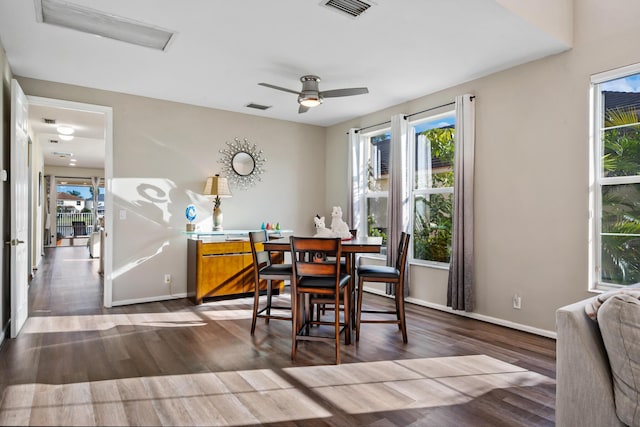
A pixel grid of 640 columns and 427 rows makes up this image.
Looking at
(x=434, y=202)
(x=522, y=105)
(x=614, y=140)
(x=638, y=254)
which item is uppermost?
(x=522, y=105)

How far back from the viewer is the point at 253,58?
3.80m

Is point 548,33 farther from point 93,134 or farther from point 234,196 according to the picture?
point 93,134

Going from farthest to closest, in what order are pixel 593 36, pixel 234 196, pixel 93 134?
pixel 93 134 < pixel 234 196 < pixel 593 36

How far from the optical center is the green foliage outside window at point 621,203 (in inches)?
126

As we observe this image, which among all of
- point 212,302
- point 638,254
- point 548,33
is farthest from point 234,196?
point 638,254

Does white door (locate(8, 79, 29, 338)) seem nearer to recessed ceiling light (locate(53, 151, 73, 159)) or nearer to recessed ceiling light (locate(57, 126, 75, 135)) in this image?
recessed ceiling light (locate(57, 126, 75, 135))

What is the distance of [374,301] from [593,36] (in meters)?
3.56

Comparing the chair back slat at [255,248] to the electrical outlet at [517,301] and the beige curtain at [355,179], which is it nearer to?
the beige curtain at [355,179]

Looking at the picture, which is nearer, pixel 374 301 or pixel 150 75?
pixel 150 75

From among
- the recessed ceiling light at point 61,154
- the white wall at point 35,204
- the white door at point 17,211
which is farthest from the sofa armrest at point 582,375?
the recessed ceiling light at point 61,154

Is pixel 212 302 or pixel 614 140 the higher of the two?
pixel 614 140

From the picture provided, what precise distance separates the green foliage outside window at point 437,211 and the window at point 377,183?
0.66m

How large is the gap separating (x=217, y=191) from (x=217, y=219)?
38 centimetres

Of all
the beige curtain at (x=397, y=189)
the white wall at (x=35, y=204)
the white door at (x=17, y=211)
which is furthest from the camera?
the white wall at (x=35, y=204)
